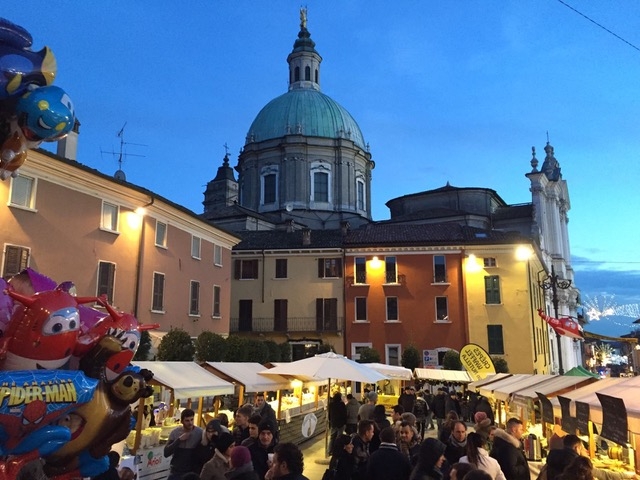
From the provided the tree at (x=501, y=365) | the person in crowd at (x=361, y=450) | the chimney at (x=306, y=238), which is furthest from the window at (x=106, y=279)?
the tree at (x=501, y=365)

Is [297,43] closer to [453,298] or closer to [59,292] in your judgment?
[453,298]

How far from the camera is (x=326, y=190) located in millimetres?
56500

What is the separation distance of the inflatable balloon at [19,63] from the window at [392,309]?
36.5m

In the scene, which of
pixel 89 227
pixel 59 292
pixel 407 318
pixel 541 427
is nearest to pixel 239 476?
pixel 59 292

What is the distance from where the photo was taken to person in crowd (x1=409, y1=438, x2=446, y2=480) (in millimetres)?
6172

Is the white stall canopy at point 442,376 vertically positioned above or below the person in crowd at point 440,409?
above

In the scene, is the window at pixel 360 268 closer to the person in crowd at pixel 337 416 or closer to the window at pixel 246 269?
the window at pixel 246 269

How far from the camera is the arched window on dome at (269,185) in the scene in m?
57.1

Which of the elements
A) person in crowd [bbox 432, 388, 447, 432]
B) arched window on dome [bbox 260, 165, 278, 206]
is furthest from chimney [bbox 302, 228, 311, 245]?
person in crowd [bbox 432, 388, 447, 432]

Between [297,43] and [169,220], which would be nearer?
[169,220]

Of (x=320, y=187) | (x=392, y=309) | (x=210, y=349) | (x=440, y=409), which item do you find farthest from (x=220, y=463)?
(x=320, y=187)

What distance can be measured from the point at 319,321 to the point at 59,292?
36024 mm

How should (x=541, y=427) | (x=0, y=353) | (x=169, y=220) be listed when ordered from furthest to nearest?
(x=169, y=220), (x=541, y=427), (x=0, y=353)

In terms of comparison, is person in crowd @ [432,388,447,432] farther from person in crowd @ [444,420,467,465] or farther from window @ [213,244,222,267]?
window @ [213,244,222,267]
